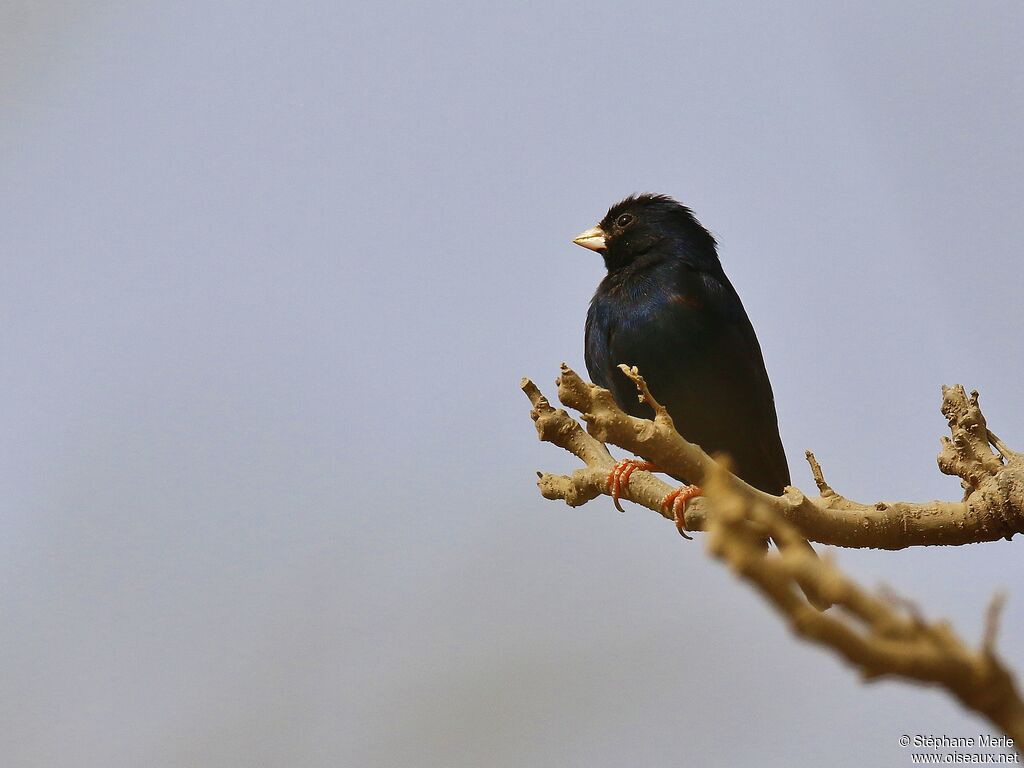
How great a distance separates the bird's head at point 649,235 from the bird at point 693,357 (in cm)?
17

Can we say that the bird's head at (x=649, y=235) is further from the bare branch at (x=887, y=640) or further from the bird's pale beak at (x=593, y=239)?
the bare branch at (x=887, y=640)

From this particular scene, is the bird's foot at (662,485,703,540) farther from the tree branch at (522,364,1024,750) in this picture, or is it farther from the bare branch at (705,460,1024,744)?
the bare branch at (705,460,1024,744)

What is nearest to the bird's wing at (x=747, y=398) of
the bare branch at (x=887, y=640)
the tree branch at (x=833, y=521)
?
the tree branch at (x=833, y=521)

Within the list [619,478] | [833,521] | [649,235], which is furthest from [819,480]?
[649,235]

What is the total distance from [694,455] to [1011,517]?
112 cm

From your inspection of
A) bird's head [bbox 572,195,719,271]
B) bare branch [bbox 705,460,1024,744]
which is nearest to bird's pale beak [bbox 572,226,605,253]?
bird's head [bbox 572,195,719,271]

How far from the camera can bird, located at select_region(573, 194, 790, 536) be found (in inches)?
199

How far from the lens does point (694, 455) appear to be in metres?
3.05

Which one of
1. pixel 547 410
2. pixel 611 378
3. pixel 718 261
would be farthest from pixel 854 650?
pixel 718 261

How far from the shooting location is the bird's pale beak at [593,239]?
6008mm

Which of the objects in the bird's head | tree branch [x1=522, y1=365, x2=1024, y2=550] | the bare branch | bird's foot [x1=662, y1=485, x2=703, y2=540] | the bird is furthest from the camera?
the bird's head

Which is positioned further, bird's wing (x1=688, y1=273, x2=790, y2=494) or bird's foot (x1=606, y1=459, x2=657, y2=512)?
bird's wing (x1=688, y1=273, x2=790, y2=494)

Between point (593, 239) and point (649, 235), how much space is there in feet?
1.14

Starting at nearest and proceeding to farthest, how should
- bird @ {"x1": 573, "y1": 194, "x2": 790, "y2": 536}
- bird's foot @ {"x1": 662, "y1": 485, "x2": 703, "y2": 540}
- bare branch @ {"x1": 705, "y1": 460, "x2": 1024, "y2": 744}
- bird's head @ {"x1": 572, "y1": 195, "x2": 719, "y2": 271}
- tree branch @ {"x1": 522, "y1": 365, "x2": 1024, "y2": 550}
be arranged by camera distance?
bare branch @ {"x1": 705, "y1": 460, "x2": 1024, "y2": 744} < tree branch @ {"x1": 522, "y1": 365, "x2": 1024, "y2": 550} < bird's foot @ {"x1": 662, "y1": 485, "x2": 703, "y2": 540} < bird @ {"x1": 573, "y1": 194, "x2": 790, "y2": 536} < bird's head @ {"x1": 572, "y1": 195, "x2": 719, "y2": 271}
